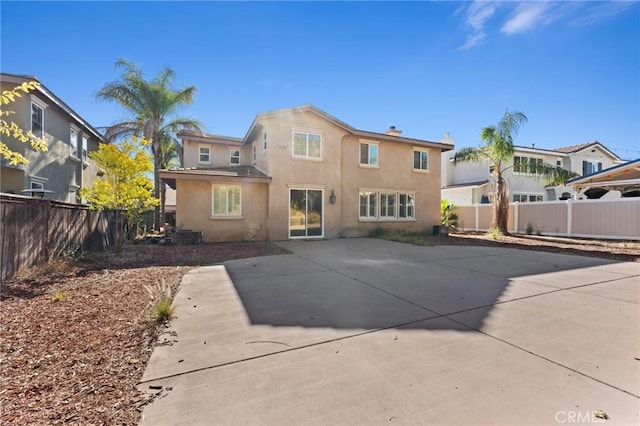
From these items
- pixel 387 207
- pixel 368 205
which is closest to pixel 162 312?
pixel 368 205

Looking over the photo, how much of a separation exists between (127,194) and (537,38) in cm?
1558

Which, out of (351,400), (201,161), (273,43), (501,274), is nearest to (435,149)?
(273,43)

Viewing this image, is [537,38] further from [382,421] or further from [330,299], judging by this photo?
[382,421]

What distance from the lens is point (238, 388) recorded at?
2.67 meters

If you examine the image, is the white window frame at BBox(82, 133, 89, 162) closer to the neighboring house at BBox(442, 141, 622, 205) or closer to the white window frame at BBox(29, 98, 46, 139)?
the white window frame at BBox(29, 98, 46, 139)

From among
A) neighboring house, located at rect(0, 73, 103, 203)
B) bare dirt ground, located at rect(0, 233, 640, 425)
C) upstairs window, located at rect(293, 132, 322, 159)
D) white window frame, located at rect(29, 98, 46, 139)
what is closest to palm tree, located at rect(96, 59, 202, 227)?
neighboring house, located at rect(0, 73, 103, 203)

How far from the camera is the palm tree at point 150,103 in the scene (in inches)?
702

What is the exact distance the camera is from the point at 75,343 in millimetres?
3545

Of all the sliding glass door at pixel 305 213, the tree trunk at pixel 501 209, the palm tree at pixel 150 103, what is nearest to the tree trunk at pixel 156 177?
the palm tree at pixel 150 103

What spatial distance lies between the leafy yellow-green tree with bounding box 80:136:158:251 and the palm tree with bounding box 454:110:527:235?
17.3 metres

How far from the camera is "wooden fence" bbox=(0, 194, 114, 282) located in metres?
5.97

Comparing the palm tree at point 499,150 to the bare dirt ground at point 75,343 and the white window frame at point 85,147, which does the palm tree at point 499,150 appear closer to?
the bare dirt ground at point 75,343

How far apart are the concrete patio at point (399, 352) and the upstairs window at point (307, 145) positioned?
9.35 meters
